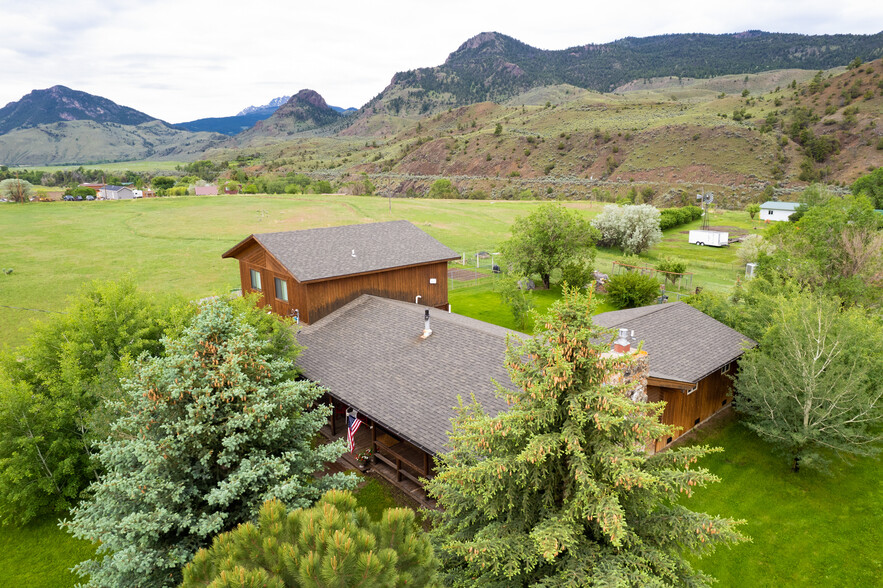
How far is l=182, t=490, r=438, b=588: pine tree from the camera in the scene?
193 inches

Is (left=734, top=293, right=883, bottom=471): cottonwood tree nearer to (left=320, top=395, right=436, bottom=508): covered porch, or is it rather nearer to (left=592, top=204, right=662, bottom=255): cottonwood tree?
(left=320, top=395, right=436, bottom=508): covered porch

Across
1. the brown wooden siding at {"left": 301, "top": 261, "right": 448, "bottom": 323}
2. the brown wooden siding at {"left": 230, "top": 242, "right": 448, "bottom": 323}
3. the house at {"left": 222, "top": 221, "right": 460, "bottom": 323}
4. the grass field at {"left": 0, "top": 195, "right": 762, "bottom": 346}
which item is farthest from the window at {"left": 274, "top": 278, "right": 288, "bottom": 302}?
the grass field at {"left": 0, "top": 195, "right": 762, "bottom": 346}

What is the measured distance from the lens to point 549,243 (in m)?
35.3

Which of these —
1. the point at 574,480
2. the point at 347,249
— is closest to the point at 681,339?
the point at 574,480

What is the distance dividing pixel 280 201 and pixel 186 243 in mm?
28319

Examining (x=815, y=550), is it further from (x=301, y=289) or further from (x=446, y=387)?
(x=301, y=289)

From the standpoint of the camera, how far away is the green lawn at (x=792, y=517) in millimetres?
10891

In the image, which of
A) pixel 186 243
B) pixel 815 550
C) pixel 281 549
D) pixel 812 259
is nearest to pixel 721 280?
pixel 812 259

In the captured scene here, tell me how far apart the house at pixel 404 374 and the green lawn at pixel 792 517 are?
6.97 m

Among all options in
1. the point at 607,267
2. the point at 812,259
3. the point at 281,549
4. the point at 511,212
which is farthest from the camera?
the point at 511,212

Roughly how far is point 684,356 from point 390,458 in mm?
10513

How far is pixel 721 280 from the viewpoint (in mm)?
39781

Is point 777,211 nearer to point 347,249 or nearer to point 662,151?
point 662,151

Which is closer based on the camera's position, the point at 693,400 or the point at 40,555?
the point at 40,555
